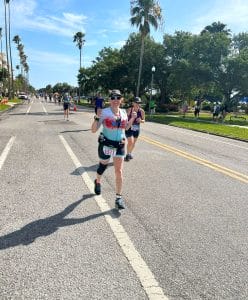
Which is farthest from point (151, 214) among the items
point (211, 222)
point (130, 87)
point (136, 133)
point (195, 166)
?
point (130, 87)

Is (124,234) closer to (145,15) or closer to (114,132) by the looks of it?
(114,132)

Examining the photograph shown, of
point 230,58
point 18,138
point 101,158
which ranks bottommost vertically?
point 18,138

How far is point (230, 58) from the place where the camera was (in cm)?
3688

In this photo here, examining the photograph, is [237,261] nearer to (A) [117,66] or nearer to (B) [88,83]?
(A) [117,66]

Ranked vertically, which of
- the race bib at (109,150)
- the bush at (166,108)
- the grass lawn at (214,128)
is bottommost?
the bush at (166,108)

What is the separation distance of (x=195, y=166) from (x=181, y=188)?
2.69 metres

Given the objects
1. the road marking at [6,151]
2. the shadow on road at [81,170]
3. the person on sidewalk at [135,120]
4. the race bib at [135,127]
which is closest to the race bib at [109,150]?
the shadow on road at [81,170]

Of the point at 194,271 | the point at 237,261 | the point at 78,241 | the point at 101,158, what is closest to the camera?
the point at 194,271

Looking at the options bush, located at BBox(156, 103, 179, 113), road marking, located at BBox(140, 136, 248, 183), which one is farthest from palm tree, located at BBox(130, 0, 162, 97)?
road marking, located at BBox(140, 136, 248, 183)

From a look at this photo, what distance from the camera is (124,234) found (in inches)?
194

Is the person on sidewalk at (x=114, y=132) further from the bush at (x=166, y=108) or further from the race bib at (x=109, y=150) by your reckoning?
the bush at (x=166, y=108)

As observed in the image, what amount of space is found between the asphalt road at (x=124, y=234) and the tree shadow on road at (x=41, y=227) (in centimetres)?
1

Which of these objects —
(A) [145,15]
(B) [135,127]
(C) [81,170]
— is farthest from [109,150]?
(A) [145,15]

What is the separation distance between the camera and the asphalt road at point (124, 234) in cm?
364
